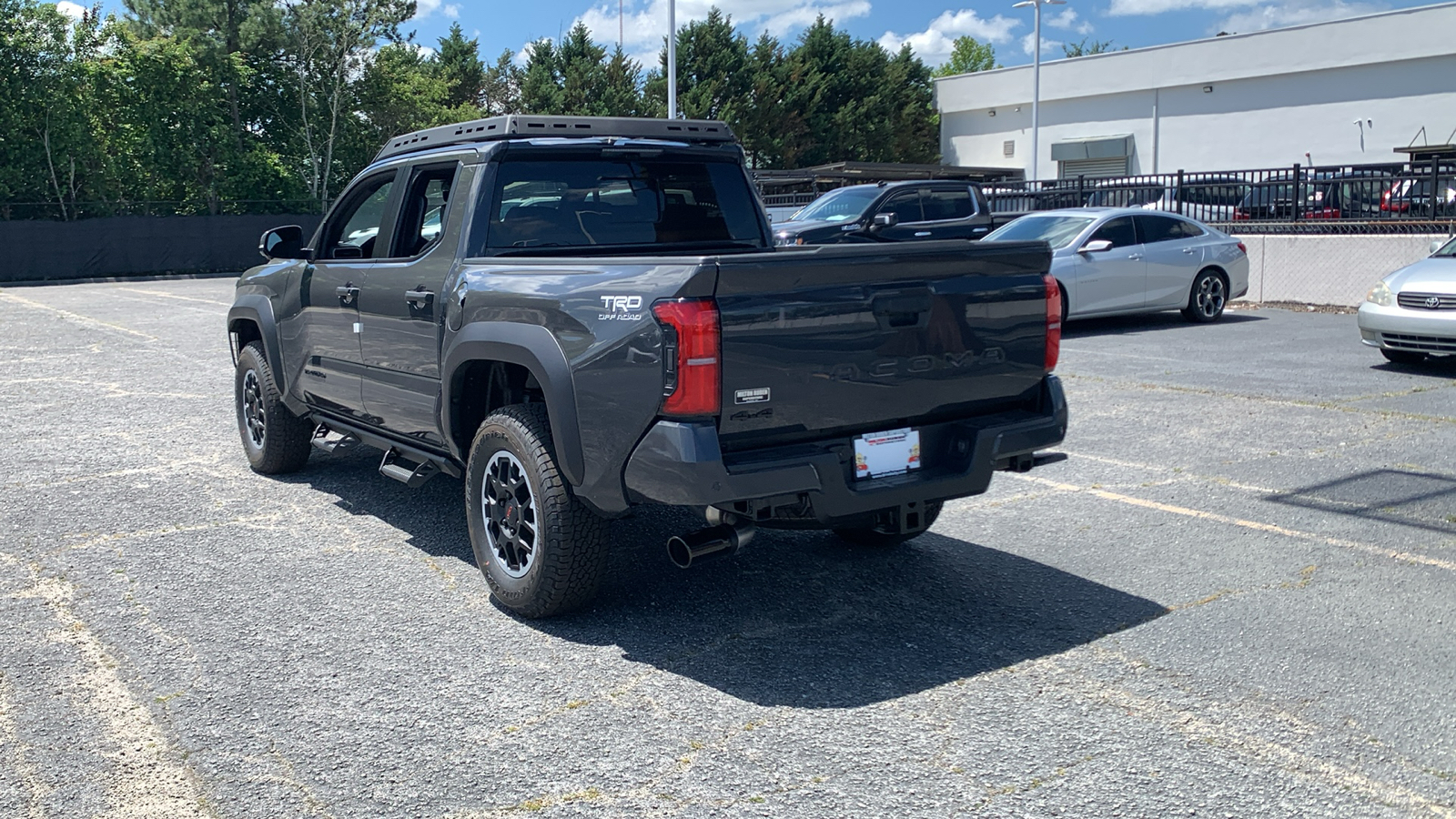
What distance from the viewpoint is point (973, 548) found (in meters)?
6.10

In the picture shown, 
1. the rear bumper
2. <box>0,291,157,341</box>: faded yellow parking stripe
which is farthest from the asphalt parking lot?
<box>0,291,157,341</box>: faded yellow parking stripe

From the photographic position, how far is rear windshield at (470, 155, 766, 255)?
224 inches

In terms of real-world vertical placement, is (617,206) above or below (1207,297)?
above

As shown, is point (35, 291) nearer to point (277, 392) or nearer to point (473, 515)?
point (277, 392)

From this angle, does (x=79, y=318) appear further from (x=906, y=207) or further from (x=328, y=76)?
(x=328, y=76)

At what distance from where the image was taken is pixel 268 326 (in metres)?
7.47

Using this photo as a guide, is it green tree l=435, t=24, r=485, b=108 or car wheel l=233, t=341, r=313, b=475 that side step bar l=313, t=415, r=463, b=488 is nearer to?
car wheel l=233, t=341, r=313, b=475

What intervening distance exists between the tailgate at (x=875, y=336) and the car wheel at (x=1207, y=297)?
1207 centimetres

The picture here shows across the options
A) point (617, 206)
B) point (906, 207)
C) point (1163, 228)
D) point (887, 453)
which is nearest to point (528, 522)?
point (887, 453)

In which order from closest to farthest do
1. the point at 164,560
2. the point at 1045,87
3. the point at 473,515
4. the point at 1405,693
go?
the point at 1405,693 → the point at 473,515 → the point at 164,560 → the point at 1045,87

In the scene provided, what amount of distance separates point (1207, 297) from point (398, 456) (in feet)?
42.4

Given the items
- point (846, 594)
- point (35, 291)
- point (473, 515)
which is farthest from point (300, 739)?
point (35, 291)

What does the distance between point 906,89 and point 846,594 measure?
→ 64.5 metres

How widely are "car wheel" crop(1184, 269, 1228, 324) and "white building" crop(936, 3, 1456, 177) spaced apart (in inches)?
1123
